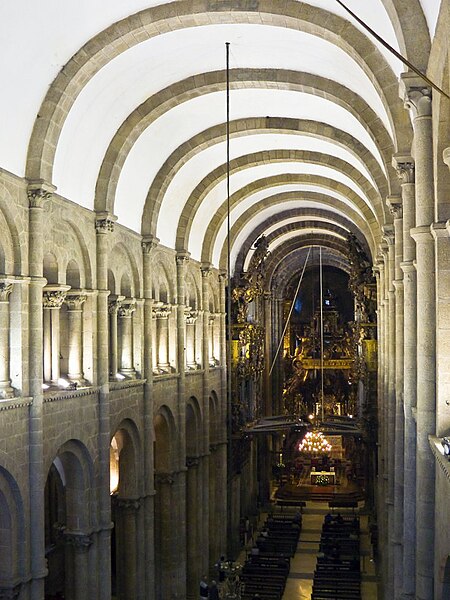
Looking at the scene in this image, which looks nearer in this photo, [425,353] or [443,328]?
[443,328]

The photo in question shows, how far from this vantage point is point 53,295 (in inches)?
704

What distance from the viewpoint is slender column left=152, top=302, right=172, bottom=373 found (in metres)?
25.8

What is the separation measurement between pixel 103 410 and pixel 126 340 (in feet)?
10.5

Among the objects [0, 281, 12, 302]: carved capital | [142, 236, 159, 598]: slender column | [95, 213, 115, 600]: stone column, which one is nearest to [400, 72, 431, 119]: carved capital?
[0, 281, 12, 302]: carved capital

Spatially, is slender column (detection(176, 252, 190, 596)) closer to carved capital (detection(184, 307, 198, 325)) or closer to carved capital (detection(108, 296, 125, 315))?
carved capital (detection(184, 307, 198, 325))

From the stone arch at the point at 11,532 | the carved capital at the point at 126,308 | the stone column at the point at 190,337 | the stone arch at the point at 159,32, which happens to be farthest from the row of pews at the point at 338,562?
the stone arch at the point at 159,32

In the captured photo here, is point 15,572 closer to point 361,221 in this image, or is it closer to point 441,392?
point 441,392

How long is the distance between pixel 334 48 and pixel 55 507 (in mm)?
17347

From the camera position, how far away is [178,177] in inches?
998

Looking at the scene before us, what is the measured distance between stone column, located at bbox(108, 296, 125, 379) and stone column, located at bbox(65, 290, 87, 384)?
2.13m

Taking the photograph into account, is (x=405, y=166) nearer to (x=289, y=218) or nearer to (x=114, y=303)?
(x=114, y=303)

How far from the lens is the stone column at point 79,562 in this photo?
19156 millimetres

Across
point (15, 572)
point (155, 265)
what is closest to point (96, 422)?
point (15, 572)

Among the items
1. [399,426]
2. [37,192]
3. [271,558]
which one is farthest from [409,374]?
[271,558]
